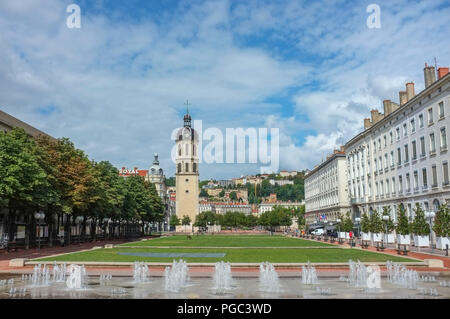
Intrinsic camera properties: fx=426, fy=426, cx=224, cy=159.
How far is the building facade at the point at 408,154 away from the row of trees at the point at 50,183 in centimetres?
3912

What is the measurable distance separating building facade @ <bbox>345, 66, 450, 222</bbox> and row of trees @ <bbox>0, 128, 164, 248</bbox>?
3912 cm

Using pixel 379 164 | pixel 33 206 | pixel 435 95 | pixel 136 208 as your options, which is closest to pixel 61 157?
pixel 33 206

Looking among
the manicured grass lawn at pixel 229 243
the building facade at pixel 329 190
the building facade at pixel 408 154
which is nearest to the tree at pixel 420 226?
the building facade at pixel 408 154

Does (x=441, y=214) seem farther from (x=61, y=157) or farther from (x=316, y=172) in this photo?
(x=316, y=172)

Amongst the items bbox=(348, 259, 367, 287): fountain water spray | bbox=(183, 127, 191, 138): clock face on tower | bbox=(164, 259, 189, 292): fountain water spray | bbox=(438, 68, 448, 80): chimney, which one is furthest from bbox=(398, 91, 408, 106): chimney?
bbox=(183, 127, 191, 138): clock face on tower

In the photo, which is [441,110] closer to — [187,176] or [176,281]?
[176,281]

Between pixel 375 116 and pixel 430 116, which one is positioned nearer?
pixel 430 116

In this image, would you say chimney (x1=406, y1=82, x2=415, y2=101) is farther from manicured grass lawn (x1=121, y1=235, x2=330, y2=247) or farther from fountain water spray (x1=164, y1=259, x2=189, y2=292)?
fountain water spray (x1=164, y1=259, x2=189, y2=292)

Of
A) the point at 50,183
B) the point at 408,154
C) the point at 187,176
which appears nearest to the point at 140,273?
the point at 50,183

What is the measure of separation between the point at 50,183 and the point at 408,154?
44448mm

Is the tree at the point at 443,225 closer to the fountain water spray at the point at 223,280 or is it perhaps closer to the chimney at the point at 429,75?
the chimney at the point at 429,75

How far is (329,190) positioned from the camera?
10250 cm

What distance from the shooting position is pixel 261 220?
486 feet

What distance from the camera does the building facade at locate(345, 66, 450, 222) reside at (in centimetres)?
4719
